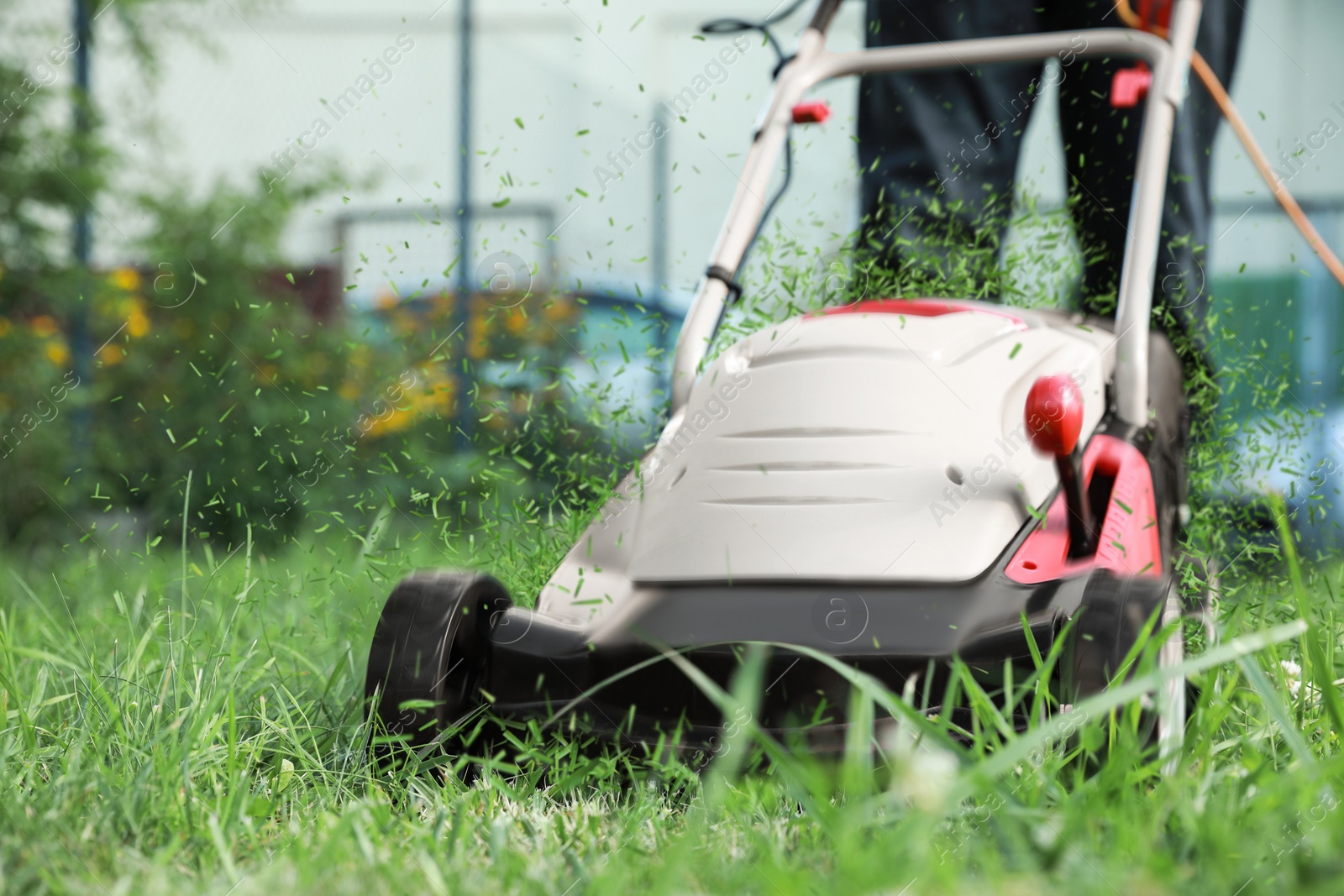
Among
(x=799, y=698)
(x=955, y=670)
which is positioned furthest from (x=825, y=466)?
(x=955, y=670)

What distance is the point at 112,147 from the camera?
2984 millimetres

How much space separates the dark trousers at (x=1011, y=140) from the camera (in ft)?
5.45

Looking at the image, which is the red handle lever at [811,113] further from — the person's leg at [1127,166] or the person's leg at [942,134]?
the person's leg at [1127,166]

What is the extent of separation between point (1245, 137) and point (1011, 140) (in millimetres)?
354

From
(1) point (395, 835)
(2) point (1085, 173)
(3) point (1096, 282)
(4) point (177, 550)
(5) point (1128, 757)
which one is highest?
(2) point (1085, 173)

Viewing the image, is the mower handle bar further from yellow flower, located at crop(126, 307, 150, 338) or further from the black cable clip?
yellow flower, located at crop(126, 307, 150, 338)

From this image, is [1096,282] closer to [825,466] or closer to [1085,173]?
[1085,173]

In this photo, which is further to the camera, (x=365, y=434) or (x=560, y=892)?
(x=365, y=434)

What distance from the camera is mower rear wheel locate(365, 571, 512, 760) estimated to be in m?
1.05

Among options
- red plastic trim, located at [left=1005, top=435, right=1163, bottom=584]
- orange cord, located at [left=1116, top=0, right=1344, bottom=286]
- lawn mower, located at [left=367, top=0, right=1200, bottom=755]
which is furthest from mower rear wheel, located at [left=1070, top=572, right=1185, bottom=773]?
orange cord, located at [left=1116, top=0, right=1344, bottom=286]

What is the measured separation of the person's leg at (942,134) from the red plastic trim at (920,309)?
0.90ft

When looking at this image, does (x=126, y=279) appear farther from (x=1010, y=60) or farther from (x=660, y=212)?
(x=1010, y=60)

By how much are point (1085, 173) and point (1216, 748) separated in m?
1.13

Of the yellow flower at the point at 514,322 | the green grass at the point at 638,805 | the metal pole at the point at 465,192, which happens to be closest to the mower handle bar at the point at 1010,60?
the green grass at the point at 638,805
